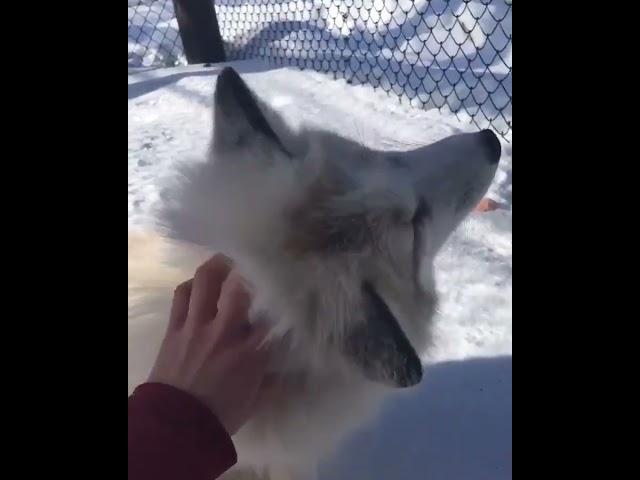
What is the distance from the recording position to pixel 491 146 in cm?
174

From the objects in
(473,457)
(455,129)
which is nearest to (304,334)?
(473,457)

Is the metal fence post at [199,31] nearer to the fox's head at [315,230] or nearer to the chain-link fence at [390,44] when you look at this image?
the chain-link fence at [390,44]

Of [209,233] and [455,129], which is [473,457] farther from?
[455,129]

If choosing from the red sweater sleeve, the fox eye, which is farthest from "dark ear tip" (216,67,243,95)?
the red sweater sleeve

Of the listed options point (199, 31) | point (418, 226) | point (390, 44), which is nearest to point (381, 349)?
point (418, 226)

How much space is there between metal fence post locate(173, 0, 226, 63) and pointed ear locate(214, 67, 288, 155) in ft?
14.5

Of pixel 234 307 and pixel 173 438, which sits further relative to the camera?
pixel 234 307

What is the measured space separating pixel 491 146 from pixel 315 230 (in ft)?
2.13

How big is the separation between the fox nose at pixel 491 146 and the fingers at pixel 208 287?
0.76 meters

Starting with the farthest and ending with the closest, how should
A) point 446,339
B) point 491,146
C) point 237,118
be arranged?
point 446,339 < point 491,146 < point 237,118

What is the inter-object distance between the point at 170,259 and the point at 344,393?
47 cm

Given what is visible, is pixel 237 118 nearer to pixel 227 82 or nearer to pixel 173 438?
pixel 227 82
